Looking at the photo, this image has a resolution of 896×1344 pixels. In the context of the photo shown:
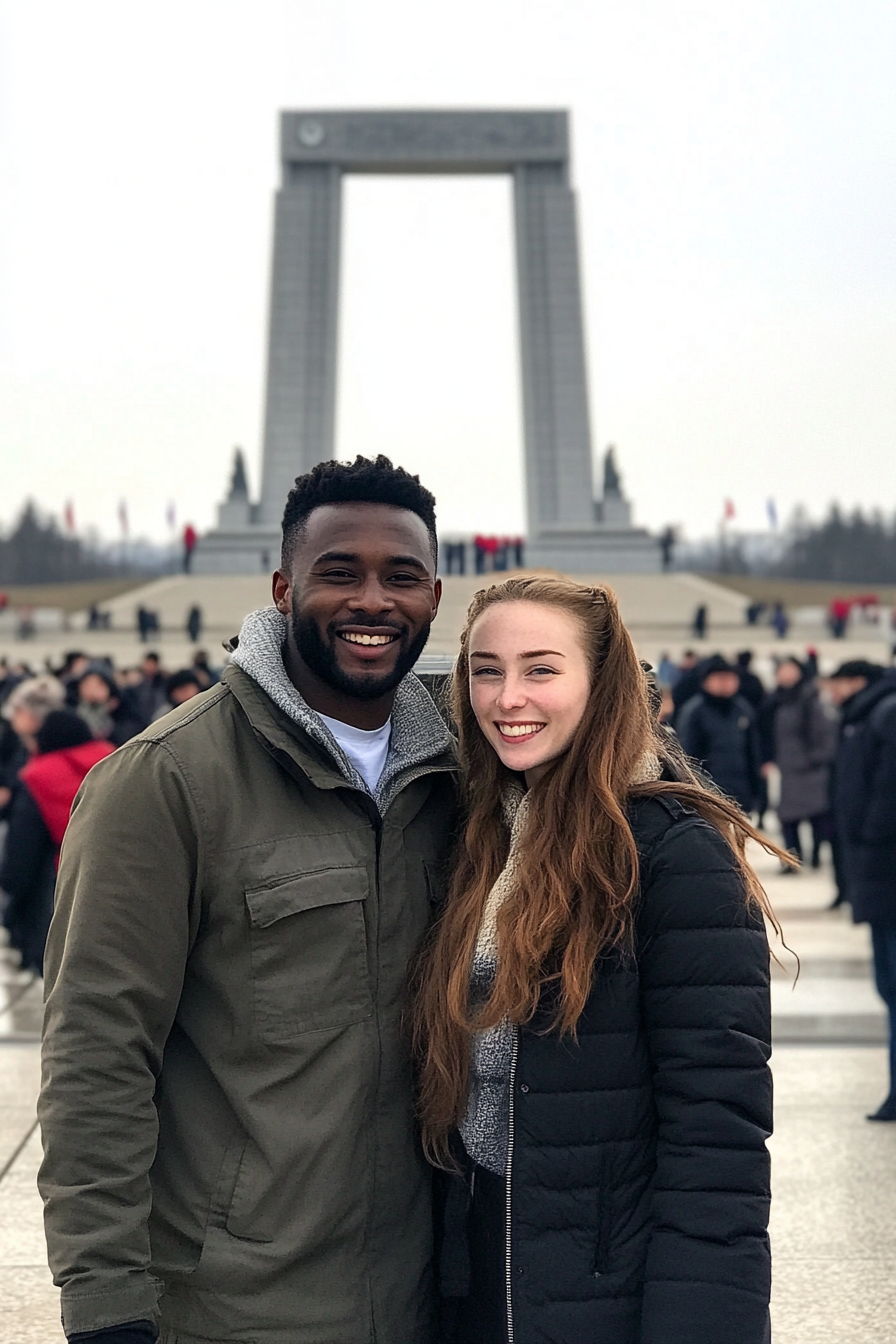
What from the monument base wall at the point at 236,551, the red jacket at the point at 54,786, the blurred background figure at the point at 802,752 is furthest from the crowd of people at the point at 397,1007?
the monument base wall at the point at 236,551

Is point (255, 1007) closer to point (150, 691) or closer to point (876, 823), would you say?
point (876, 823)

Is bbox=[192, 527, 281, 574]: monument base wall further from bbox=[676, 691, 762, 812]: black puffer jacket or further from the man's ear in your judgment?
the man's ear

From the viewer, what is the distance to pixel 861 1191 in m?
3.77

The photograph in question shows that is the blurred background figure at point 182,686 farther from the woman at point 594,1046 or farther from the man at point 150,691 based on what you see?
the woman at point 594,1046

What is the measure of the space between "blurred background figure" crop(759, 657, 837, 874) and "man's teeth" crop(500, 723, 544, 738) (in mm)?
7508

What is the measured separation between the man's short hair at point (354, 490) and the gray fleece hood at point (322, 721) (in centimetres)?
12

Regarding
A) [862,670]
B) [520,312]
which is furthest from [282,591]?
[520,312]

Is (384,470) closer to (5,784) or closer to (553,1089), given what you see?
(553,1089)

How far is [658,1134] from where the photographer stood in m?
1.77

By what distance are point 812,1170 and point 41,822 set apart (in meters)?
2.96

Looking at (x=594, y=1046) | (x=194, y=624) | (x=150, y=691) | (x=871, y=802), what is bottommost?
(x=594, y=1046)

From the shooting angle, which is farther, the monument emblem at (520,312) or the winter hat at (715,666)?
the monument emblem at (520,312)

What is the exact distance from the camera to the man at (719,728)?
8.66 meters

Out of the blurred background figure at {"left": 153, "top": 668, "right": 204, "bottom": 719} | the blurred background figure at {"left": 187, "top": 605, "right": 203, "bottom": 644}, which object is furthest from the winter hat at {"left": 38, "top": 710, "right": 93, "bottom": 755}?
the blurred background figure at {"left": 187, "top": 605, "right": 203, "bottom": 644}
